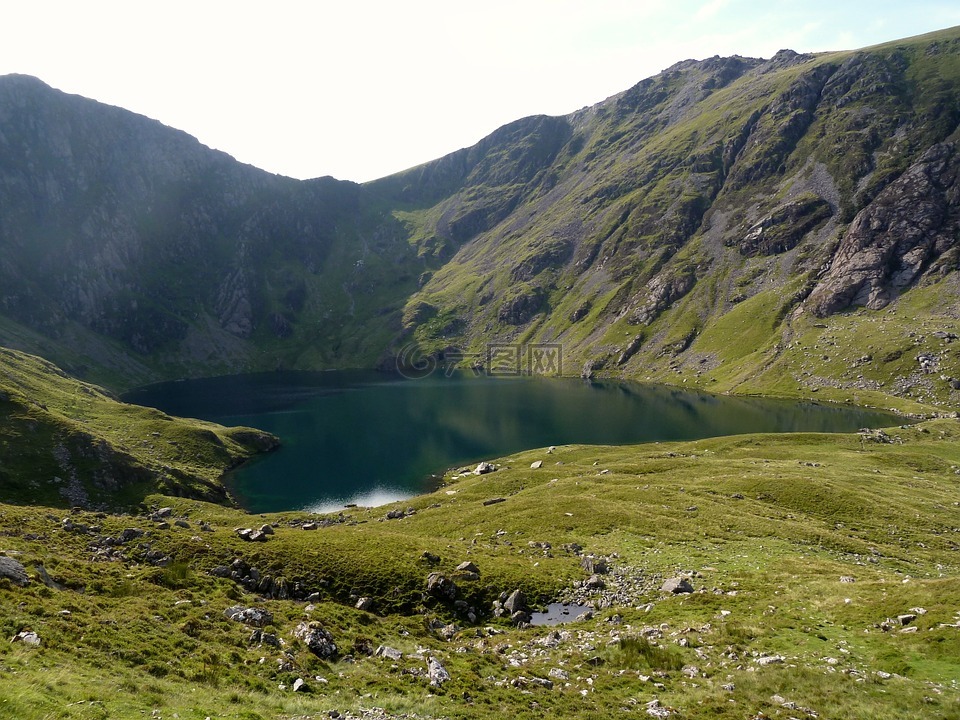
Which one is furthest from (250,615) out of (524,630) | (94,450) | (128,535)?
(94,450)

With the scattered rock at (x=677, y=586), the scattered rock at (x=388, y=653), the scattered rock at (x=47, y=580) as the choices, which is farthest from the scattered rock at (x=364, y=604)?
the scattered rock at (x=677, y=586)

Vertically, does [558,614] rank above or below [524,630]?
below

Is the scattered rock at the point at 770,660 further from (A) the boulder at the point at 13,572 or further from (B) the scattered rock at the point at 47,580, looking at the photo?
(A) the boulder at the point at 13,572

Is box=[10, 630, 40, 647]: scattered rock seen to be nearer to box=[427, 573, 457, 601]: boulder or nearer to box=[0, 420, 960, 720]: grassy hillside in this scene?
box=[0, 420, 960, 720]: grassy hillside

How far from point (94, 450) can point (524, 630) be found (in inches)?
3097

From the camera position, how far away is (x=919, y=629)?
22906mm

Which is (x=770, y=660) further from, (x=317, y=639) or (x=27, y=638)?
(x=27, y=638)

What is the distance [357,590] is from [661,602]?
63.6 ft

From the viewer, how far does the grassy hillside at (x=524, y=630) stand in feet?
61.1

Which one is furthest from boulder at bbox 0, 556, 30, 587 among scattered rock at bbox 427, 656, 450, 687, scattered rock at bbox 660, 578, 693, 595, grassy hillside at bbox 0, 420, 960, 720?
scattered rock at bbox 660, 578, 693, 595

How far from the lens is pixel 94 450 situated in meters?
77.8

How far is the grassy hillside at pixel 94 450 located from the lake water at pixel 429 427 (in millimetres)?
9987

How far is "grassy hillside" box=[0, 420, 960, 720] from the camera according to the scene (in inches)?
733

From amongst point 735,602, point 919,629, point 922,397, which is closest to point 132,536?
point 735,602
